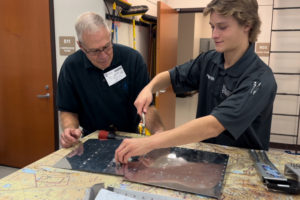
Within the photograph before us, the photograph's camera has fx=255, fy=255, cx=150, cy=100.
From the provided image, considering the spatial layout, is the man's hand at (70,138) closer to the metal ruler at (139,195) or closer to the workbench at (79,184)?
the workbench at (79,184)

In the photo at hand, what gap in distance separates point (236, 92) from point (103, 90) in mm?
783

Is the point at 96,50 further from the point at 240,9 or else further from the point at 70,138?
the point at 240,9

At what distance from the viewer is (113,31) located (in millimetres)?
2365

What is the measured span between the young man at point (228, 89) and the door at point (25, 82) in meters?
1.62

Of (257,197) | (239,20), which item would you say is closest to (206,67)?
(239,20)

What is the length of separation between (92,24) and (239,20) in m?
0.70

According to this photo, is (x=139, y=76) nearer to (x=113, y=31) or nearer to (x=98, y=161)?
(x=98, y=161)

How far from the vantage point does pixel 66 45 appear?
97.4 inches

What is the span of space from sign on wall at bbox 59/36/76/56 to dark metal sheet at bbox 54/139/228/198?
4.83ft

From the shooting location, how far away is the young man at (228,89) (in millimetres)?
971

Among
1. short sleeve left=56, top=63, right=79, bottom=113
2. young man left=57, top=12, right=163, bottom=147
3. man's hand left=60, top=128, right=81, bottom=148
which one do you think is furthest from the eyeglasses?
man's hand left=60, top=128, right=81, bottom=148

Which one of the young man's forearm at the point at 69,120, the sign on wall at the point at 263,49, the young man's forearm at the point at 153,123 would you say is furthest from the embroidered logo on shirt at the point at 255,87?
the sign on wall at the point at 263,49

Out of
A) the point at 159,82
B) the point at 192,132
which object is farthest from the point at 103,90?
the point at 192,132

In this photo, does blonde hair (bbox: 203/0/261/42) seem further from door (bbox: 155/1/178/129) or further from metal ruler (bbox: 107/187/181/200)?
door (bbox: 155/1/178/129)
